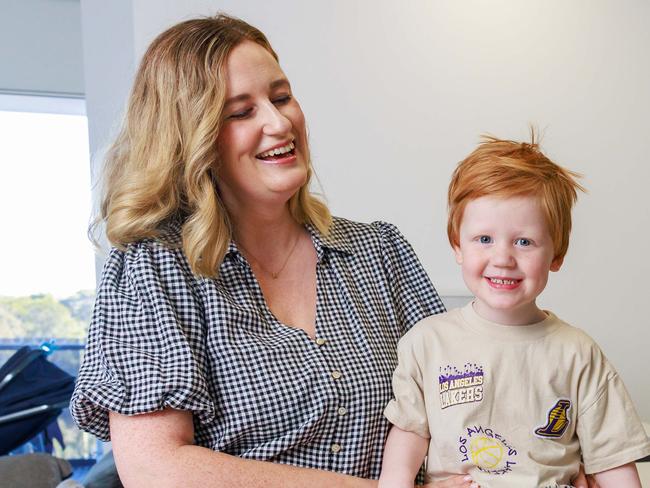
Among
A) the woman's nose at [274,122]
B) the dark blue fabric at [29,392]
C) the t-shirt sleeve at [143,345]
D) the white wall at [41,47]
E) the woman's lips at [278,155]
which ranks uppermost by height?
the white wall at [41,47]

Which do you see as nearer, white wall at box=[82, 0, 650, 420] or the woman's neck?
the woman's neck

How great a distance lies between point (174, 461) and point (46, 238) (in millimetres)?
4639

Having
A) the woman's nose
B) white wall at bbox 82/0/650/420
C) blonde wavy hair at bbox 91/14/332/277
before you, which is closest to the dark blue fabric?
white wall at bbox 82/0/650/420

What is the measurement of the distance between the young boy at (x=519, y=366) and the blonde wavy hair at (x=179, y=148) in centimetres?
45

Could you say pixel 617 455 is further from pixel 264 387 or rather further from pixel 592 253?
pixel 592 253

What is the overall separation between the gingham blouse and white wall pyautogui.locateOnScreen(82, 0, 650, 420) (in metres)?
2.01

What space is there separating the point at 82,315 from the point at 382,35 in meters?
3.10

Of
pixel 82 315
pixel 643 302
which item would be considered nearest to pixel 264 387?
pixel 643 302

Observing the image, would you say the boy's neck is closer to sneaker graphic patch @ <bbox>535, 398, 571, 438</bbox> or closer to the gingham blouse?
sneaker graphic patch @ <bbox>535, 398, 571, 438</bbox>

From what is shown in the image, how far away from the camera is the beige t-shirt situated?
135cm

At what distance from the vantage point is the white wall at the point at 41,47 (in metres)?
5.18

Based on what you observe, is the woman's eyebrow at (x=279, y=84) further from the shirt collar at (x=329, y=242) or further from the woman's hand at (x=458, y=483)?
the woman's hand at (x=458, y=483)

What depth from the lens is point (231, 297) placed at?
1543 millimetres

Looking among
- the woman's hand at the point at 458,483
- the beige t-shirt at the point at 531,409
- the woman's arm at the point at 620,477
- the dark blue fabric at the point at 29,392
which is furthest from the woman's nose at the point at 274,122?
the dark blue fabric at the point at 29,392
